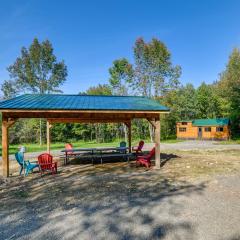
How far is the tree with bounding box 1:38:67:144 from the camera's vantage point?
36844 millimetres

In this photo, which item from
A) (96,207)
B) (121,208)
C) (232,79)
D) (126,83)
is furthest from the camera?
(126,83)

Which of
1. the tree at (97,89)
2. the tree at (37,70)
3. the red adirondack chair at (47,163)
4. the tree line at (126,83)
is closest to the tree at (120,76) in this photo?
the tree line at (126,83)

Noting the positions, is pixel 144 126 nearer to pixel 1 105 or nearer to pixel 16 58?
pixel 16 58

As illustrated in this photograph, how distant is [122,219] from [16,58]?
124 feet

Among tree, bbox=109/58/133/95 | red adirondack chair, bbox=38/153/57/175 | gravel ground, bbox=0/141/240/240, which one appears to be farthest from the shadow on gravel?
tree, bbox=109/58/133/95

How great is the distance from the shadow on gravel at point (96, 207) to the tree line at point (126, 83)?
25.9 metres

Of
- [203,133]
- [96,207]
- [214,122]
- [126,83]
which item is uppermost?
[126,83]

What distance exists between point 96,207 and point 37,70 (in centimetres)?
3526

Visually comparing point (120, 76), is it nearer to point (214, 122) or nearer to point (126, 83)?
point (126, 83)

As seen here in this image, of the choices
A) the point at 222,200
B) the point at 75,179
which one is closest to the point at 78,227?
the point at 222,200

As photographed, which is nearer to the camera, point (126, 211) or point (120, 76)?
point (126, 211)

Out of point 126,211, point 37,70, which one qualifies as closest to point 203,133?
point 37,70

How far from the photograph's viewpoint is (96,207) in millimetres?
5805

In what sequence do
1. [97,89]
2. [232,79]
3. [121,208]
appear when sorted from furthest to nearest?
[97,89], [232,79], [121,208]
